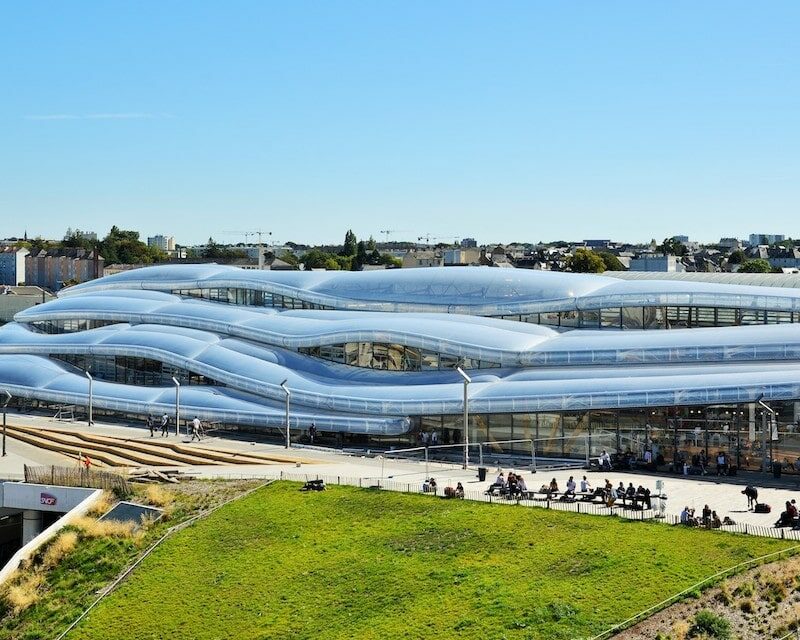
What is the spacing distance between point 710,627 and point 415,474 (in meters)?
19.4

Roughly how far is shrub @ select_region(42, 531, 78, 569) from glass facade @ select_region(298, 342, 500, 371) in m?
22.1

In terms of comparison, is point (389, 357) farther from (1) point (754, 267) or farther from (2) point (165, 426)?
(1) point (754, 267)

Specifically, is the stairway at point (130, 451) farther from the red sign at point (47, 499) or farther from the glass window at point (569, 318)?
the glass window at point (569, 318)

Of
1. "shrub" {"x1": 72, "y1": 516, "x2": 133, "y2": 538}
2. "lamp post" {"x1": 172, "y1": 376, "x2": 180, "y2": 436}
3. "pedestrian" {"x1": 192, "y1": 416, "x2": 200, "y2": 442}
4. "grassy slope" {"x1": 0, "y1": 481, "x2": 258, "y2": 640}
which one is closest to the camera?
"grassy slope" {"x1": 0, "y1": 481, "x2": 258, "y2": 640}

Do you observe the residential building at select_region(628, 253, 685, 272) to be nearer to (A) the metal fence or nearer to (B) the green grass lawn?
(A) the metal fence

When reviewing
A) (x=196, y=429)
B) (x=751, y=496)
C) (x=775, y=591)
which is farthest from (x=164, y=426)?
(x=775, y=591)

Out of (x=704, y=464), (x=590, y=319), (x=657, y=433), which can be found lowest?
(x=704, y=464)

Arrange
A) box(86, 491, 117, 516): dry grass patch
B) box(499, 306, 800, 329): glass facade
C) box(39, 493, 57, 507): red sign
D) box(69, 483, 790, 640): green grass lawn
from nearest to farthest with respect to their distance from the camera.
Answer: box(69, 483, 790, 640): green grass lawn → box(86, 491, 117, 516): dry grass patch → box(39, 493, 57, 507): red sign → box(499, 306, 800, 329): glass facade

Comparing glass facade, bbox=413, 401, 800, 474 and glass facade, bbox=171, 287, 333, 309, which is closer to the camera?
glass facade, bbox=413, 401, 800, 474

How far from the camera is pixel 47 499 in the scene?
46.4 meters

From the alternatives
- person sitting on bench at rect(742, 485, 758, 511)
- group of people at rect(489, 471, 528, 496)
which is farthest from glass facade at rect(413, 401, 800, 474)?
group of people at rect(489, 471, 528, 496)

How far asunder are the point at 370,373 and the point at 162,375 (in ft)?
49.0

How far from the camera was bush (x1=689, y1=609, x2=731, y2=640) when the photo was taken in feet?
91.9

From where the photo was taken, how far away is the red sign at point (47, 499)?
152ft
